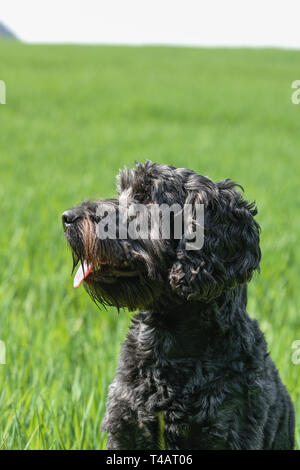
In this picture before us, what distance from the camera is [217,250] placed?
2328 millimetres

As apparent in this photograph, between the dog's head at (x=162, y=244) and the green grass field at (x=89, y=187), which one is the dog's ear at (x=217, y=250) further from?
the green grass field at (x=89, y=187)

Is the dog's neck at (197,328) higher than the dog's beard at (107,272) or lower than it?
lower

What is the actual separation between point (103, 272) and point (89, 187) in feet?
21.2

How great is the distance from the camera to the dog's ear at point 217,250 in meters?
2.26

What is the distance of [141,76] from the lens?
30.1 m

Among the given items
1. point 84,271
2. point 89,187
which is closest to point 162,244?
point 84,271

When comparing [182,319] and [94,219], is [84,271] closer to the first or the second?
[94,219]

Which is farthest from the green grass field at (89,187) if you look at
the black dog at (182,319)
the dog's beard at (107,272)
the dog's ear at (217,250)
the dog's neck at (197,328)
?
the dog's ear at (217,250)

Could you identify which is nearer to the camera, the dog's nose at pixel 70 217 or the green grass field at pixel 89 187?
the dog's nose at pixel 70 217

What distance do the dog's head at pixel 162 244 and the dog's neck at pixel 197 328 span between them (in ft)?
0.36

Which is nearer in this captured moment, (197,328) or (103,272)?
(103,272)

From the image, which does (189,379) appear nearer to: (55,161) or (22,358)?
(22,358)

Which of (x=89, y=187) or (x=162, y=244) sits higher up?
(x=89, y=187)

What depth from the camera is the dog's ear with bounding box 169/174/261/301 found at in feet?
7.41
